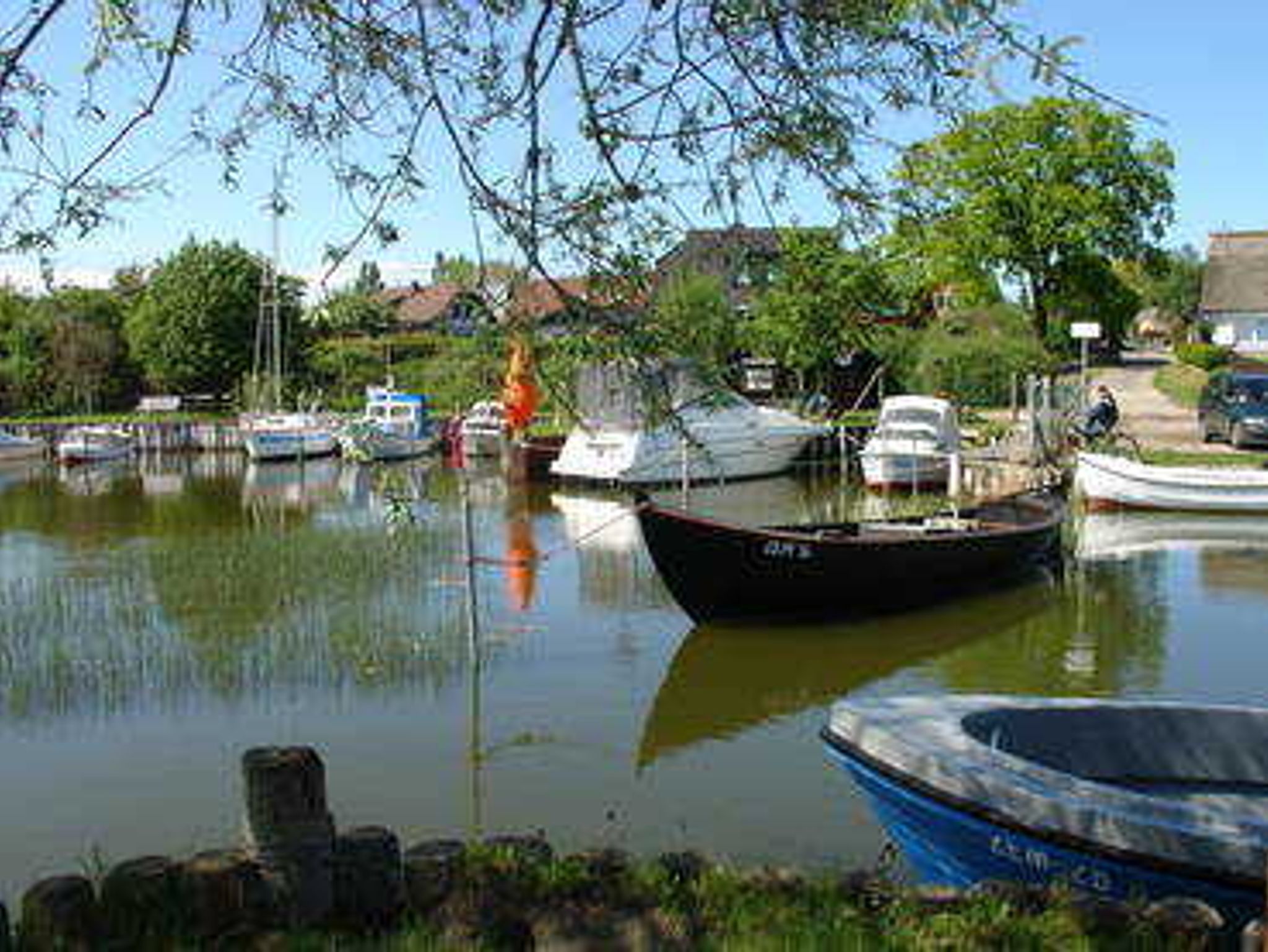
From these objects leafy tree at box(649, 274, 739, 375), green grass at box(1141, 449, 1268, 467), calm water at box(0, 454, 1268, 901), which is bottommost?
calm water at box(0, 454, 1268, 901)

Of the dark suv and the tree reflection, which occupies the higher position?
the dark suv

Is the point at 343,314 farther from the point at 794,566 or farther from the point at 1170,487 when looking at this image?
the point at 1170,487

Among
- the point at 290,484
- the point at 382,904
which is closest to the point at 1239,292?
the point at 290,484

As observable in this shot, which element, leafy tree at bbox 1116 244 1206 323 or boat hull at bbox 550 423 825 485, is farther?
leafy tree at bbox 1116 244 1206 323

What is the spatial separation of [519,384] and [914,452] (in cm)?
2437

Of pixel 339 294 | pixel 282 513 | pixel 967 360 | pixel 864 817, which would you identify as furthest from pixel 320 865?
pixel 967 360

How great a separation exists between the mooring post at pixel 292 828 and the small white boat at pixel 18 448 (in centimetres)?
4366

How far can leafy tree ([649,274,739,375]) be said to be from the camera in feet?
17.2

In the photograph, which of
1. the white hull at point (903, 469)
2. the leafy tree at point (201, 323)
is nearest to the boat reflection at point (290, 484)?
the white hull at point (903, 469)

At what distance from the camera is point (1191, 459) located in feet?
93.8

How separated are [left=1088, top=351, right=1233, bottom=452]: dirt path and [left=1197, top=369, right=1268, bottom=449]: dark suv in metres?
0.36

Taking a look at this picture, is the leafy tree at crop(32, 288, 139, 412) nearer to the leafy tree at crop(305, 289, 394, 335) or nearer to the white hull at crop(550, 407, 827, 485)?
the white hull at crop(550, 407, 827, 485)

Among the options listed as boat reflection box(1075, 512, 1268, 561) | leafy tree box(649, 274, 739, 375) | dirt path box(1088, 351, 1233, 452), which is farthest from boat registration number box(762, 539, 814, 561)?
dirt path box(1088, 351, 1233, 452)

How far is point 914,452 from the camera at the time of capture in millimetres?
29375
